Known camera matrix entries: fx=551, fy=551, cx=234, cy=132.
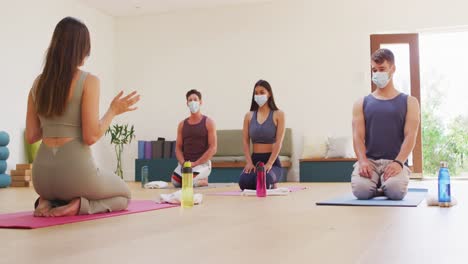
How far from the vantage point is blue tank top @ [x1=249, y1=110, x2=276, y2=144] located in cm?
465

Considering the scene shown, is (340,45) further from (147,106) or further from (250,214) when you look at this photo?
(250,214)

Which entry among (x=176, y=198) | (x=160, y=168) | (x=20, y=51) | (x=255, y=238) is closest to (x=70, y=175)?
(x=176, y=198)

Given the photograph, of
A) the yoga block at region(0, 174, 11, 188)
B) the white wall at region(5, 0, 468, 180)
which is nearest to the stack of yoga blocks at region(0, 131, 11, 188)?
the yoga block at region(0, 174, 11, 188)

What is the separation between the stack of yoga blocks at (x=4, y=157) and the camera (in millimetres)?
6340

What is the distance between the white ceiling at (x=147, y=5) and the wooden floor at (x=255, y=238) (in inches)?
244

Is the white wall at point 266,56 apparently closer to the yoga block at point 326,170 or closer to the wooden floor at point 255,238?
the yoga block at point 326,170

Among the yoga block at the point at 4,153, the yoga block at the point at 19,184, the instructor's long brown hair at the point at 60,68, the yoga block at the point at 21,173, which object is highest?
the instructor's long brown hair at the point at 60,68

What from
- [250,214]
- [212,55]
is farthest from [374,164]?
[212,55]

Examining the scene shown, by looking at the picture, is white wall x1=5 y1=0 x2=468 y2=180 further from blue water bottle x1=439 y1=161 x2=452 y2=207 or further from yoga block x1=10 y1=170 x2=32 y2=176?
blue water bottle x1=439 y1=161 x2=452 y2=207

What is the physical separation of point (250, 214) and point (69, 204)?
879mm

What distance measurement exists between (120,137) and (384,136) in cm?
625

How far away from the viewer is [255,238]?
1.87 m

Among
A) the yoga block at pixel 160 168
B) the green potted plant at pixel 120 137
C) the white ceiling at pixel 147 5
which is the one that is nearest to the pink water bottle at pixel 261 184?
the yoga block at pixel 160 168

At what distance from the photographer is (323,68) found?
830 centimetres
